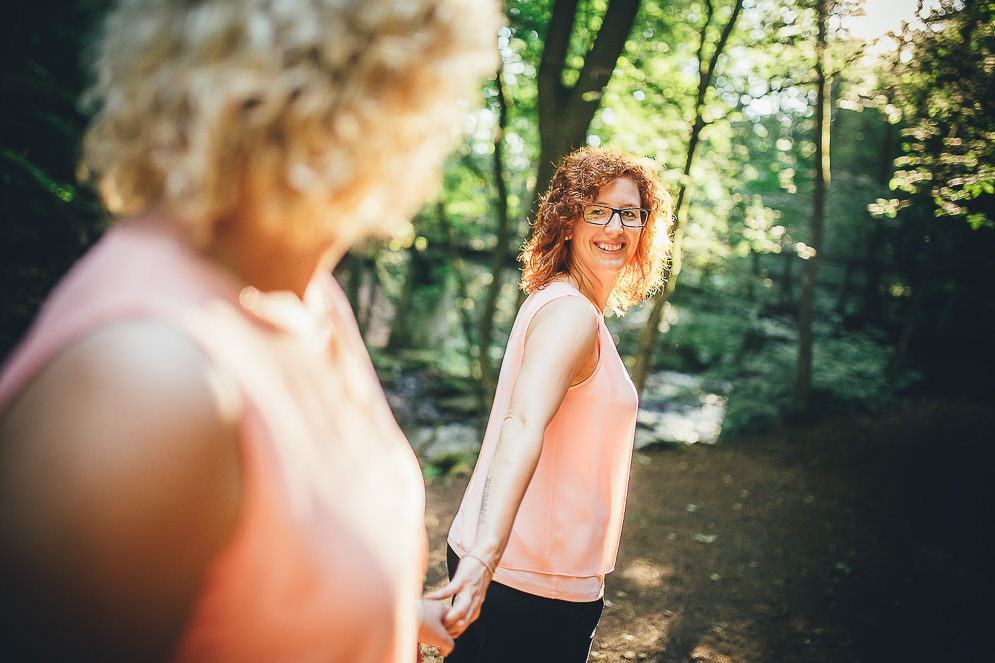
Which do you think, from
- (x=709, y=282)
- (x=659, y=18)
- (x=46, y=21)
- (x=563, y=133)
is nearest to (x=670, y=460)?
(x=709, y=282)

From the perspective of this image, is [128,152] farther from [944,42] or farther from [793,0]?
[793,0]

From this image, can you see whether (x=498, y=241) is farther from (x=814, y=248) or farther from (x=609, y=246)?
(x=814, y=248)

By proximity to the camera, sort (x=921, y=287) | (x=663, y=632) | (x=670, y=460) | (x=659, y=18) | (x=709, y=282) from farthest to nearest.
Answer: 1. (x=709, y=282)
2. (x=921, y=287)
3. (x=670, y=460)
4. (x=659, y=18)
5. (x=663, y=632)

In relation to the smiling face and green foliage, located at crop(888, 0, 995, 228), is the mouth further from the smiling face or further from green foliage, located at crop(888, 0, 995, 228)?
green foliage, located at crop(888, 0, 995, 228)

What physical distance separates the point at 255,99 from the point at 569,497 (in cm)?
162

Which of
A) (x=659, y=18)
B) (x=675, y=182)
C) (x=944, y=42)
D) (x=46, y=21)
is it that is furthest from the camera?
(x=659, y=18)

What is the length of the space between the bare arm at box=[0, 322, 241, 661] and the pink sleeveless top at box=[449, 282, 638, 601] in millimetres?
1313

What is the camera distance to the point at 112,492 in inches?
22.2

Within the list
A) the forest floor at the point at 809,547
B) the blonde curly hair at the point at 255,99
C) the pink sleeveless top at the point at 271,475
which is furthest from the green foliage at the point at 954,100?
the pink sleeveless top at the point at 271,475

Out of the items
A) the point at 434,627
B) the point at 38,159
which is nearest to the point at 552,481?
the point at 434,627

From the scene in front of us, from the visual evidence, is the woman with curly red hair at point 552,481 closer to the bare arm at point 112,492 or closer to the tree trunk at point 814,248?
the bare arm at point 112,492

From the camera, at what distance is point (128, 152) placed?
2.47 ft

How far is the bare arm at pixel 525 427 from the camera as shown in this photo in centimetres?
152

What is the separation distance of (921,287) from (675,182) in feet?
28.0
